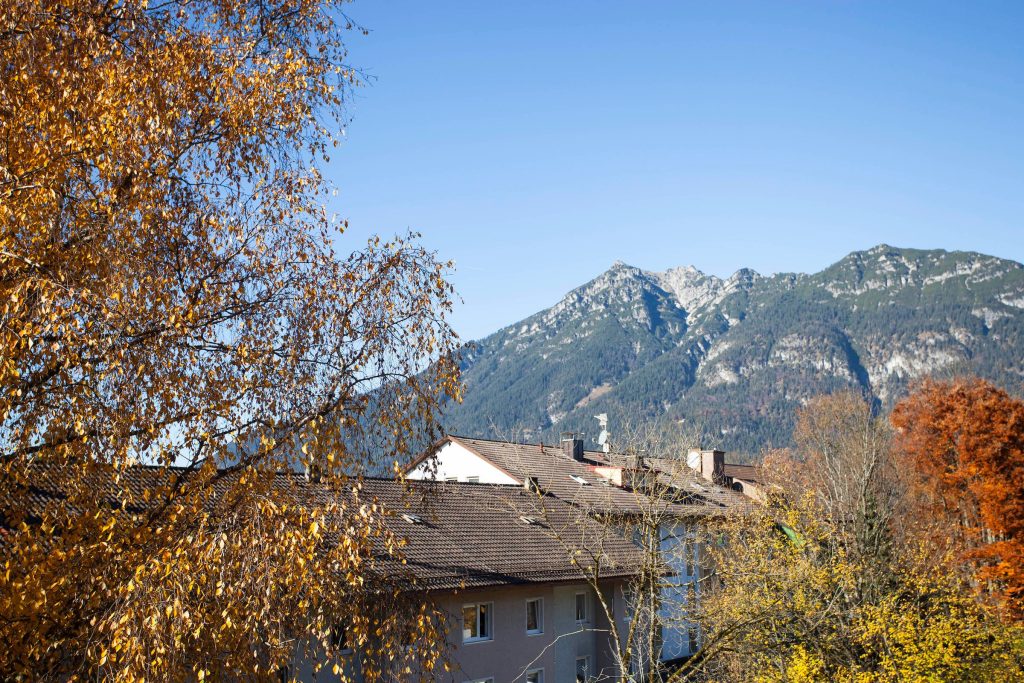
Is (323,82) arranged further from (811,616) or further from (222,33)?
(811,616)

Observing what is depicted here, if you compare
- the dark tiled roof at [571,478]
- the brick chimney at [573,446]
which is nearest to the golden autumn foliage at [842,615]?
the dark tiled roof at [571,478]

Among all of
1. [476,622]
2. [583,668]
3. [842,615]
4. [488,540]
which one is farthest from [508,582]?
[842,615]

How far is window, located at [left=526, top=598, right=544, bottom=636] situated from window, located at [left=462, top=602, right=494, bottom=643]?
86.5 inches

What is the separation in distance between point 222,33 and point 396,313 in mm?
3674

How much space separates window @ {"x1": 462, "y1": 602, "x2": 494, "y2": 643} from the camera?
27438mm

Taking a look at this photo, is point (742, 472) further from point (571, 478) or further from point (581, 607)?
point (581, 607)

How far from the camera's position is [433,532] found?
2834 centimetres

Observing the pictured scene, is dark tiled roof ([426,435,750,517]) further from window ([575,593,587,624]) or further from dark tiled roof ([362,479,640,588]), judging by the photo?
window ([575,593,587,624])

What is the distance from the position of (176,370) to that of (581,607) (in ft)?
88.1

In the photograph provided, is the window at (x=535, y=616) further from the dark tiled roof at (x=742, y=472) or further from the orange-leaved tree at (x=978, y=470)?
the dark tiled roof at (x=742, y=472)

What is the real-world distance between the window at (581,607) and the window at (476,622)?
527 centimetres

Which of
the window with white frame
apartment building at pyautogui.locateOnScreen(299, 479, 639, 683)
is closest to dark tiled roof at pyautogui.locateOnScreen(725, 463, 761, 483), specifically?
apartment building at pyautogui.locateOnScreen(299, 479, 639, 683)

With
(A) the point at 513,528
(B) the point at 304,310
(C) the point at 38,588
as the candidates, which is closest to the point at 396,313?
(B) the point at 304,310

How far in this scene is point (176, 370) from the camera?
8.37 meters
